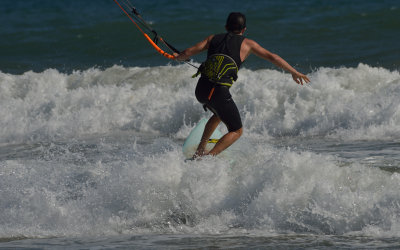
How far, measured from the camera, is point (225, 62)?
677 centimetres

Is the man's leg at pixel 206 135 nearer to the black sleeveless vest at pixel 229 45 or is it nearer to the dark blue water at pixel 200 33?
the black sleeveless vest at pixel 229 45

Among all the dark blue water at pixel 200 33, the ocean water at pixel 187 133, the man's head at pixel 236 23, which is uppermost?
the dark blue water at pixel 200 33

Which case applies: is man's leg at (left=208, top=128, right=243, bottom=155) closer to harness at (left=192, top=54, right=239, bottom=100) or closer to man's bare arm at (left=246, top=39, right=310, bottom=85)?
harness at (left=192, top=54, right=239, bottom=100)

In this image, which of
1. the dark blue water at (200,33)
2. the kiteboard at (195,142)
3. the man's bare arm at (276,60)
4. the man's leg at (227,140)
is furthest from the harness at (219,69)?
the dark blue water at (200,33)

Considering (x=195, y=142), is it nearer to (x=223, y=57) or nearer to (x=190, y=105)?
(x=223, y=57)

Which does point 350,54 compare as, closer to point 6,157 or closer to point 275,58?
point 6,157

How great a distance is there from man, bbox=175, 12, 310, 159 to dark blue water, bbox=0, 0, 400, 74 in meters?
8.85

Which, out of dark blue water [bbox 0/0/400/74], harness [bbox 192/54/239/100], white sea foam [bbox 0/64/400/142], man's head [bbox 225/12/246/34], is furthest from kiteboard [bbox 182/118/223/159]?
dark blue water [bbox 0/0/400/74]

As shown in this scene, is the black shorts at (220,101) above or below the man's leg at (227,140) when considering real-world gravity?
above

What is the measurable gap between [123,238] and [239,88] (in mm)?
6732

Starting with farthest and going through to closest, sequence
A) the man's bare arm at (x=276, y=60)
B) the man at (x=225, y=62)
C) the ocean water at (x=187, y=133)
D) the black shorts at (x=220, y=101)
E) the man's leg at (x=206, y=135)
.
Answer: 1. the man's leg at (x=206, y=135)
2. the black shorts at (x=220, y=101)
3. the man at (x=225, y=62)
4. the man's bare arm at (x=276, y=60)
5. the ocean water at (x=187, y=133)

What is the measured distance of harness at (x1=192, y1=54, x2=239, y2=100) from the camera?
22.2ft

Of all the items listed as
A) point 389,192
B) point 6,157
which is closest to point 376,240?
point 389,192

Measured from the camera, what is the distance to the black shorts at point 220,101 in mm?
6895
